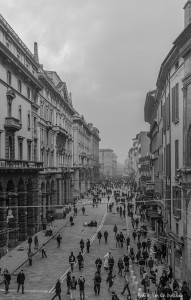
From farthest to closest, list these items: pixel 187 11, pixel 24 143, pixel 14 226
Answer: pixel 24 143
pixel 14 226
pixel 187 11

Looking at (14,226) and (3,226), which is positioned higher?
(3,226)

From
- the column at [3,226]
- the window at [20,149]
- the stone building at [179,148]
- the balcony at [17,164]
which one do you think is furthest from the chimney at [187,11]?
the window at [20,149]

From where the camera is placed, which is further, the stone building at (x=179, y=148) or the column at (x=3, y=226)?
the column at (x=3, y=226)

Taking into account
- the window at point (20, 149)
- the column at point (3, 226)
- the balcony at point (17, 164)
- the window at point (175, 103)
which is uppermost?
the window at point (175, 103)

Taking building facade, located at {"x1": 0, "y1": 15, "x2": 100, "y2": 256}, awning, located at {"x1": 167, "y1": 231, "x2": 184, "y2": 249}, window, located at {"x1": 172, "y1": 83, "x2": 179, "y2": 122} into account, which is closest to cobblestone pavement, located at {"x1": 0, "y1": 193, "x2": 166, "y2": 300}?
awning, located at {"x1": 167, "y1": 231, "x2": 184, "y2": 249}

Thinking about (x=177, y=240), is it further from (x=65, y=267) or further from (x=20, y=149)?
(x=20, y=149)

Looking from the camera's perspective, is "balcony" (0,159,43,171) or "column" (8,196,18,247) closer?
"balcony" (0,159,43,171)

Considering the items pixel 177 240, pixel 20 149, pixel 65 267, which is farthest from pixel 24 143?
pixel 177 240

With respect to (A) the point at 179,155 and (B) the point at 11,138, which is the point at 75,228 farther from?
(A) the point at 179,155

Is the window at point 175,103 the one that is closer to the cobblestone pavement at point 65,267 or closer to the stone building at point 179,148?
the stone building at point 179,148

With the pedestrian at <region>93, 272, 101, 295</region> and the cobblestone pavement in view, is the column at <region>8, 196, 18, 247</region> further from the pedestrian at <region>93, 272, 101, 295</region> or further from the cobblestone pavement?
the pedestrian at <region>93, 272, 101, 295</region>

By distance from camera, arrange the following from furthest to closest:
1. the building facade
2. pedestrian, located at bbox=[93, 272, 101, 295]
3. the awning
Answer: the building facade, the awning, pedestrian, located at bbox=[93, 272, 101, 295]

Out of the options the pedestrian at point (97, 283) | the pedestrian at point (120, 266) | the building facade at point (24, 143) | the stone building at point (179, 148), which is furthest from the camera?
the building facade at point (24, 143)

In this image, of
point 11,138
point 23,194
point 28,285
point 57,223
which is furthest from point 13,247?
point 57,223
